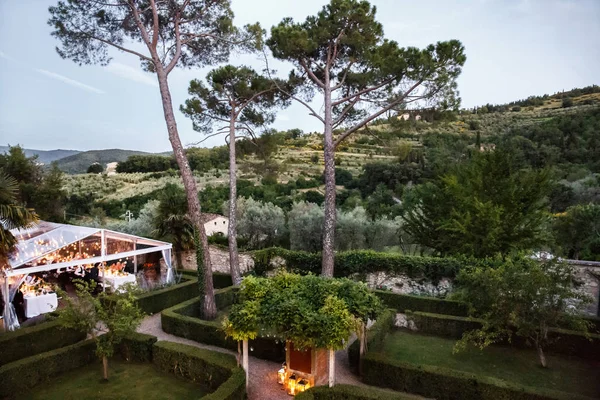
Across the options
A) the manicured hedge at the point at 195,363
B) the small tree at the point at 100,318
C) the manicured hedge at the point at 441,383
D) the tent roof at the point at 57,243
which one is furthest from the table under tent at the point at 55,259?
the manicured hedge at the point at 441,383

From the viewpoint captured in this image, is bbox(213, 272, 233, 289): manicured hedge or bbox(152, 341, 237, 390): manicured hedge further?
bbox(213, 272, 233, 289): manicured hedge

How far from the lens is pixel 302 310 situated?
668 cm

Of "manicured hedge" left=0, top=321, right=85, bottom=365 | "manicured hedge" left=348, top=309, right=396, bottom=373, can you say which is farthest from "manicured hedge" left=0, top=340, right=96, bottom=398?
"manicured hedge" left=348, top=309, right=396, bottom=373

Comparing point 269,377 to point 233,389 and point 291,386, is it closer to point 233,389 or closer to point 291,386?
point 291,386

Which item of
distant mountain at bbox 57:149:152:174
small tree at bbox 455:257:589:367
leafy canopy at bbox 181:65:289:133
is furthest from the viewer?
distant mountain at bbox 57:149:152:174

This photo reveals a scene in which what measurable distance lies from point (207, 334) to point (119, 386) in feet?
8.56

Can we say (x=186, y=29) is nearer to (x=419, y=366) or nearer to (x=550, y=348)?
(x=419, y=366)

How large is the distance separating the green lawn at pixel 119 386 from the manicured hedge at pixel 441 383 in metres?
3.68

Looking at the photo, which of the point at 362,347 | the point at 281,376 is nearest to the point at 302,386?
the point at 281,376

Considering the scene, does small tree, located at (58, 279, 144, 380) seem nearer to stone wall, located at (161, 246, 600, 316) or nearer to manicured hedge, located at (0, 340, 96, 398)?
manicured hedge, located at (0, 340, 96, 398)

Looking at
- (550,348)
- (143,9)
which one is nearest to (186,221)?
(143,9)

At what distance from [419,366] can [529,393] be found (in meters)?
1.89

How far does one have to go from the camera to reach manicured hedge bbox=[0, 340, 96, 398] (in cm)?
729

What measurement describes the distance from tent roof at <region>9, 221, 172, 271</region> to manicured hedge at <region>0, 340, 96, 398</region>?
345 centimetres
